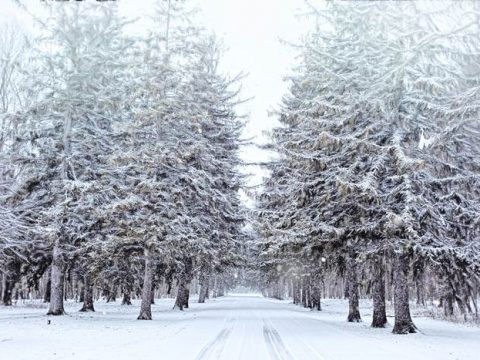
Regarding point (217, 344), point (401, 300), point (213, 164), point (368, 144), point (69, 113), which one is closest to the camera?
point (217, 344)

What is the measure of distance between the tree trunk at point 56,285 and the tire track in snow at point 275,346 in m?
11.6

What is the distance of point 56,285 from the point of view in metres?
24.3

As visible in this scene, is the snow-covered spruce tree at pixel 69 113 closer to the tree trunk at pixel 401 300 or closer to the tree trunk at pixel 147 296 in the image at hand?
the tree trunk at pixel 147 296

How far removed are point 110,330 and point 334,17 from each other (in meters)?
14.6

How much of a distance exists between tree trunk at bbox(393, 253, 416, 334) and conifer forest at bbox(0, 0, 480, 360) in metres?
0.07

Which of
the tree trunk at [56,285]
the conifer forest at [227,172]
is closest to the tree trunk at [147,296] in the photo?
the conifer forest at [227,172]

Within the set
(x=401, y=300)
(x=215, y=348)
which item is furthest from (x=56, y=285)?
(x=401, y=300)

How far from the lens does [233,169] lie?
35.9 meters

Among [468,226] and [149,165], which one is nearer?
[468,226]

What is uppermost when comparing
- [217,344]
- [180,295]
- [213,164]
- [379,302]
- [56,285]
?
[213,164]

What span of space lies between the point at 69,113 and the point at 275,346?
55.2 ft

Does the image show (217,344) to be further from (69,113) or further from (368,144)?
(69,113)

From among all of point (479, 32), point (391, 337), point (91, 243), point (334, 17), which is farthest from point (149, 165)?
point (479, 32)

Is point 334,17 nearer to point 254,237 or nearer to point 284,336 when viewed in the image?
point 284,336
